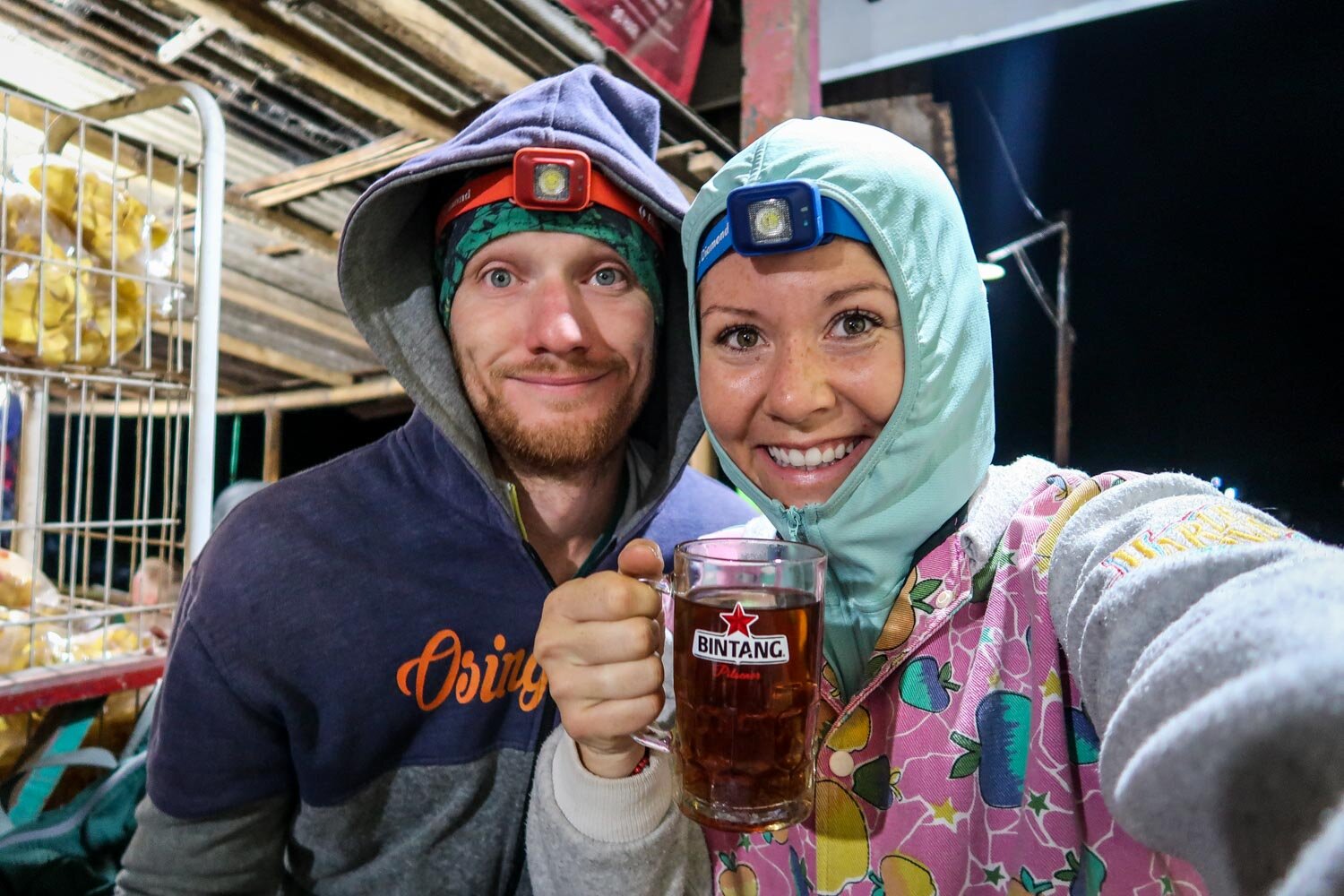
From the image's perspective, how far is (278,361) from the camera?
7.09 meters

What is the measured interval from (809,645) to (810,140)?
0.77m

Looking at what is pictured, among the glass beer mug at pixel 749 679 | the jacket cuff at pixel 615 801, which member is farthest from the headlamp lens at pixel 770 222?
the jacket cuff at pixel 615 801

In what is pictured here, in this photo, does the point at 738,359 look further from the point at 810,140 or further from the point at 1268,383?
the point at 1268,383

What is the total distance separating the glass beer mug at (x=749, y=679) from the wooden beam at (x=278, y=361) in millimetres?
7168

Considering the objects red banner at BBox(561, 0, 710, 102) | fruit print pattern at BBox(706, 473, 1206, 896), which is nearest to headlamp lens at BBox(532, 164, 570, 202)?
fruit print pattern at BBox(706, 473, 1206, 896)

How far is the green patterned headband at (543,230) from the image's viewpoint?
152cm

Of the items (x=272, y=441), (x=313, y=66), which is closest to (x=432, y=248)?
(x=313, y=66)

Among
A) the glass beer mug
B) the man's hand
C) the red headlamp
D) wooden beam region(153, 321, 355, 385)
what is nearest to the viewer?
the glass beer mug

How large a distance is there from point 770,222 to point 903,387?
0.31 meters

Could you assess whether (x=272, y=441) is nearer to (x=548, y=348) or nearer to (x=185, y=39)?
(x=185, y=39)

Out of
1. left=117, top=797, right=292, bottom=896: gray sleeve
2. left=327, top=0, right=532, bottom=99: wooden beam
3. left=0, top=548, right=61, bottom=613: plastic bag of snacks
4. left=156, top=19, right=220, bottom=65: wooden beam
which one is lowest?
left=117, top=797, right=292, bottom=896: gray sleeve

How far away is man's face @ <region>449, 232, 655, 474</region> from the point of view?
1518 mm

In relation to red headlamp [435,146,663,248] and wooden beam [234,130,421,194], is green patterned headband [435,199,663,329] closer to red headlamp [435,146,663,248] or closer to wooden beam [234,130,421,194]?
red headlamp [435,146,663,248]

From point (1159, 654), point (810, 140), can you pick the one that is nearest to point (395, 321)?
point (810, 140)
